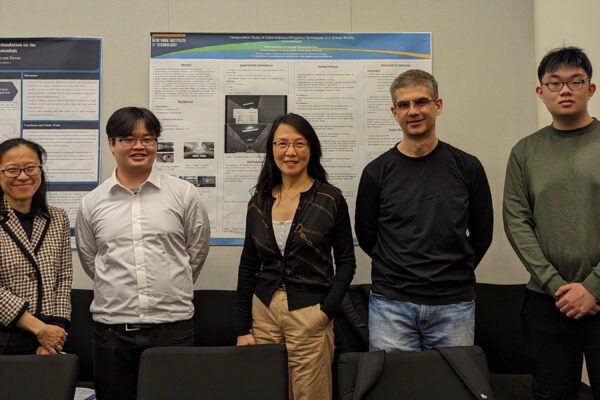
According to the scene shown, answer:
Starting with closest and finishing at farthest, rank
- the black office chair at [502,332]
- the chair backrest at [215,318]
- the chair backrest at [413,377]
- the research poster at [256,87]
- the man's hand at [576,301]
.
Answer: the chair backrest at [413,377] < the man's hand at [576,301] < the black office chair at [502,332] < the chair backrest at [215,318] < the research poster at [256,87]

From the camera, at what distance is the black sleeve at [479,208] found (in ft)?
5.48

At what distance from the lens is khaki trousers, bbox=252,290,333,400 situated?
1.58 metres

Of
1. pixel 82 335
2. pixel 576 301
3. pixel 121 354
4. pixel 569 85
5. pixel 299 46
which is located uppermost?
pixel 299 46

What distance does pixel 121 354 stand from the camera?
162 centimetres

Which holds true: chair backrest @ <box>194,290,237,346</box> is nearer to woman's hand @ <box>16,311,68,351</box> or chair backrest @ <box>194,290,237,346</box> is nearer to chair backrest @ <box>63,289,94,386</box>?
chair backrest @ <box>63,289,94,386</box>

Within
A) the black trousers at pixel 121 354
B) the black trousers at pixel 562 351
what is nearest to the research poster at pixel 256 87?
the black trousers at pixel 121 354

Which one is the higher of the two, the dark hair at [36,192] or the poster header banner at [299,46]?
the poster header banner at [299,46]

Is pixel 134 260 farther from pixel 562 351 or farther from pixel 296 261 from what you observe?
pixel 562 351

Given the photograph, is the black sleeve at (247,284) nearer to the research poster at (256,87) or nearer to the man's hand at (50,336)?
the man's hand at (50,336)

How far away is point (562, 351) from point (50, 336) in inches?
71.4

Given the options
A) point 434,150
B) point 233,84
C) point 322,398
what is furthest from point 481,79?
point 322,398

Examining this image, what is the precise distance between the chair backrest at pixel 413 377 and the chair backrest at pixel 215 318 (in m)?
1.40

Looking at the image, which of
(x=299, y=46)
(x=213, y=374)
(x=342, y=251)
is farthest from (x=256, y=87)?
(x=213, y=374)

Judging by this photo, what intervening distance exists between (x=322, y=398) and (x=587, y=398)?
1304mm
